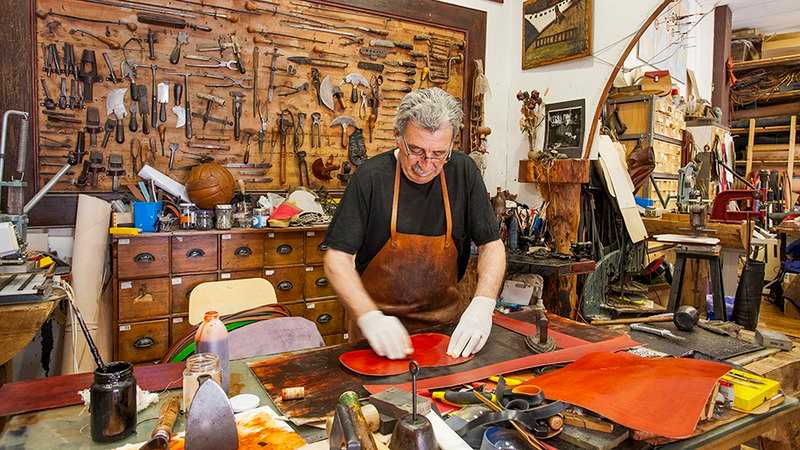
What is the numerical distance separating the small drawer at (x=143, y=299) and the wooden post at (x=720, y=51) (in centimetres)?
874

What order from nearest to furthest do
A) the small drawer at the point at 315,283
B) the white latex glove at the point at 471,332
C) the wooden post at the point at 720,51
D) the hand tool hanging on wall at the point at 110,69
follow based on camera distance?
1. the white latex glove at the point at 471,332
2. the hand tool hanging on wall at the point at 110,69
3. the small drawer at the point at 315,283
4. the wooden post at the point at 720,51

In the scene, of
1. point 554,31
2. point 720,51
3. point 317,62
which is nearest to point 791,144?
point 720,51

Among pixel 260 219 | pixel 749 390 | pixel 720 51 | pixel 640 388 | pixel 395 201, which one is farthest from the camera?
pixel 720 51

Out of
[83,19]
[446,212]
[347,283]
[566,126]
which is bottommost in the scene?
[347,283]

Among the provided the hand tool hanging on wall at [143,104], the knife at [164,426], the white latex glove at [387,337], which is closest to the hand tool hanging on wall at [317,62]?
the hand tool hanging on wall at [143,104]

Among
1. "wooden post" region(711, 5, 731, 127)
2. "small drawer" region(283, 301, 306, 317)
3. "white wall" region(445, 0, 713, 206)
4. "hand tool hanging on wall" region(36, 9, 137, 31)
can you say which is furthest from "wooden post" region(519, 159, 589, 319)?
"wooden post" region(711, 5, 731, 127)

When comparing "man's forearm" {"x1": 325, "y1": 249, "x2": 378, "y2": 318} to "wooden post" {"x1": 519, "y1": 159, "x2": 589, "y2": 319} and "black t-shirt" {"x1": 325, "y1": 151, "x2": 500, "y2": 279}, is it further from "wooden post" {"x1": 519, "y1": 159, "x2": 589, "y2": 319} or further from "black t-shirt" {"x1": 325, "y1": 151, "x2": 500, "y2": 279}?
"wooden post" {"x1": 519, "y1": 159, "x2": 589, "y2": 319}

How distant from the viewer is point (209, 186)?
3.92 metres

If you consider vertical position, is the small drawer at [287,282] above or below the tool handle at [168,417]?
below

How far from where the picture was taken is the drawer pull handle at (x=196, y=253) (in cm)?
370

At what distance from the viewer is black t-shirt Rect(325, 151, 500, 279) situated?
2.28m

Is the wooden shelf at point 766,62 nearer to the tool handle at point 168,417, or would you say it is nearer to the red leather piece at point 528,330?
the red leather piece at point 528,330

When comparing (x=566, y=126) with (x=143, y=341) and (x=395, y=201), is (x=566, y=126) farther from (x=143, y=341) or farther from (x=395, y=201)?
(x=143, y=341)

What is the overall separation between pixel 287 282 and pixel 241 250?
443mm
